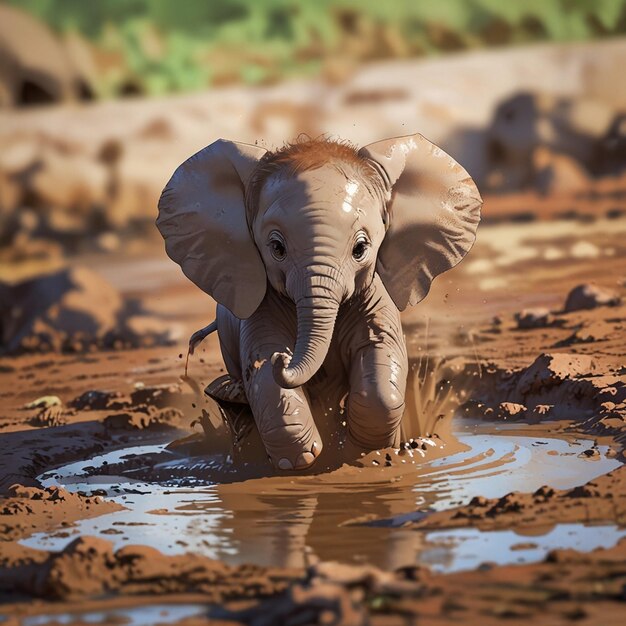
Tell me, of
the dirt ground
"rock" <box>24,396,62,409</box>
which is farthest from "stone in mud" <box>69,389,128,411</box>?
"rock" <box>24,396,62,409</box>

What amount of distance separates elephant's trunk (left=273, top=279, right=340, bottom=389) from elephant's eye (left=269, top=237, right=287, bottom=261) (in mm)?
293

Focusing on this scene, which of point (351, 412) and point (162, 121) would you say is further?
point (162, 121)

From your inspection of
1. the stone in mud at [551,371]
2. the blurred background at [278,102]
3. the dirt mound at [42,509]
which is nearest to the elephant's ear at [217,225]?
the dirt mound at [42,509]

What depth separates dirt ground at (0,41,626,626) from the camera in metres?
4.14

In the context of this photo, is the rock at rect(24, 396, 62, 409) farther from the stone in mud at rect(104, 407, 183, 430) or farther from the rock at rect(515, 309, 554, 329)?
the rock at rect(515, 309, 554, 329)

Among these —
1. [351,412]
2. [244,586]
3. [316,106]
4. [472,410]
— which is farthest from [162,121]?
[244,586]

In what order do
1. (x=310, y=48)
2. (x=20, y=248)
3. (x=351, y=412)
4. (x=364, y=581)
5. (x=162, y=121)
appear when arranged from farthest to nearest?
(x=310, y=48) < (x=162, y=121) < (x=20, y=248) < (x=351, y=412) < (x=364, y=581)

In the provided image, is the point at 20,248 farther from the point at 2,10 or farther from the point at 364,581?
the point at 364,581

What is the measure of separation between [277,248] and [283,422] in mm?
806

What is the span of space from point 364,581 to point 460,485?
1797 millimetres

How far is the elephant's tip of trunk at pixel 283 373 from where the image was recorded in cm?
573

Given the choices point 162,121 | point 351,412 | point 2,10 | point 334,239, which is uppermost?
point 2,10

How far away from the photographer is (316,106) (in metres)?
20.0

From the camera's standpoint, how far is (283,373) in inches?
226
